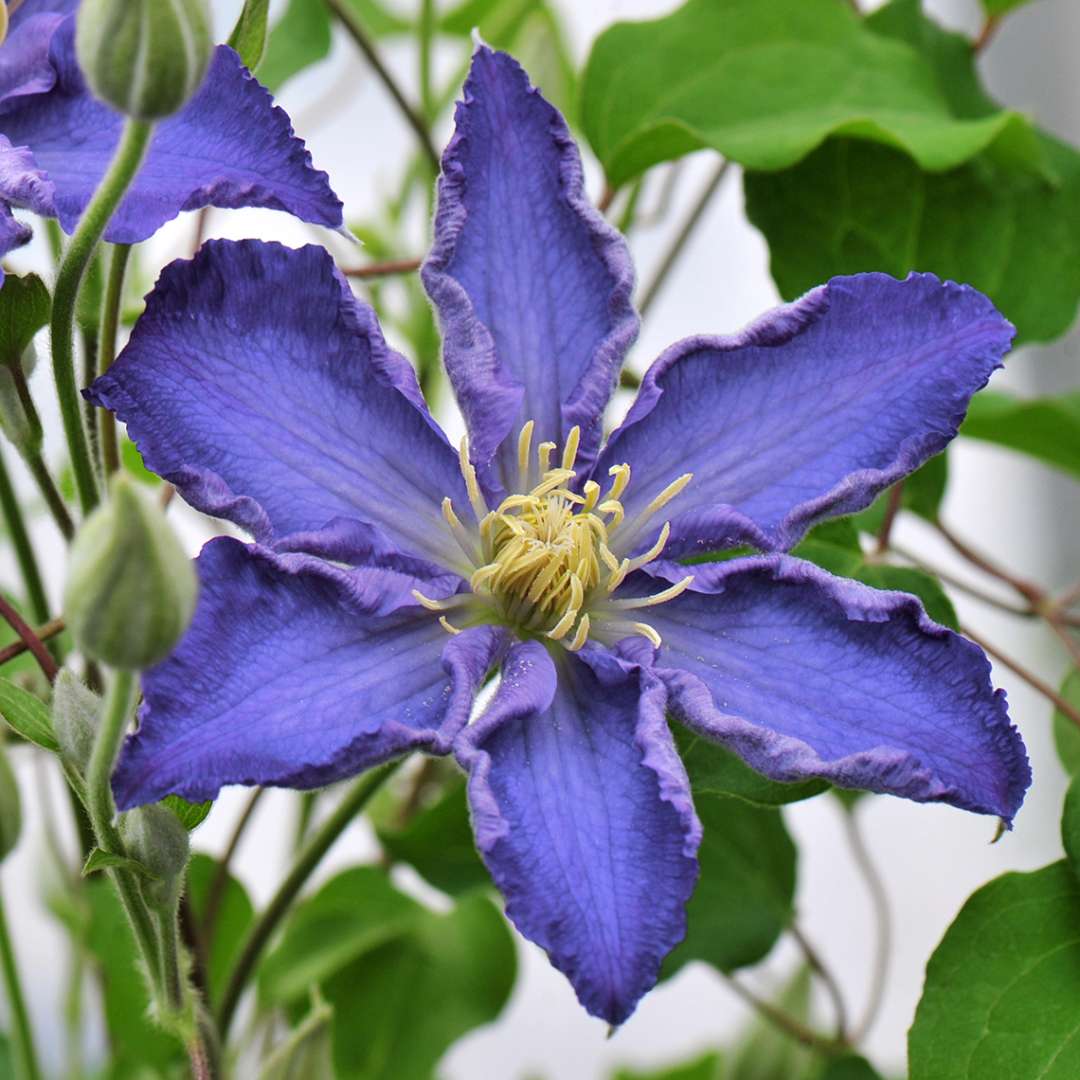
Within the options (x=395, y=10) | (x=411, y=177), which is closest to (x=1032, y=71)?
(x=395, y=10)

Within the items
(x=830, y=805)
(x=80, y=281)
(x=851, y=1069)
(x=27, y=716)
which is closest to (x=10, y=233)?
(x=80, y=281)

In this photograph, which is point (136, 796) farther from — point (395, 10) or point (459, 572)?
point (395, 10)

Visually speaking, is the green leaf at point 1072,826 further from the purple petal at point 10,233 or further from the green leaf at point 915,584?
the purple petal at point 10,233

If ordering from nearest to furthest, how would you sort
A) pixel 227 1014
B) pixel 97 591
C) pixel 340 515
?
pixel 97 591 < pixel 340 515 < pixel 227 1014

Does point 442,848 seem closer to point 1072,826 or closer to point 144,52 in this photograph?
point 1072,826

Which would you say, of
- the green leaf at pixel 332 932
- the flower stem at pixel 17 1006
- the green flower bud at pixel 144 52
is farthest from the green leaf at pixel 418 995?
the green flower bud at pixel 144 52
